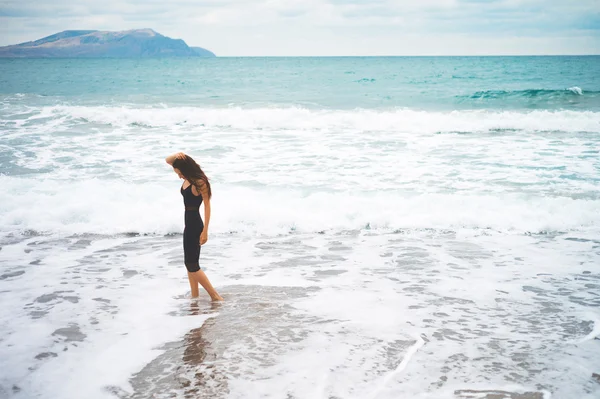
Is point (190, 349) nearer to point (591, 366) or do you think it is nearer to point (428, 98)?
point (591, 366)

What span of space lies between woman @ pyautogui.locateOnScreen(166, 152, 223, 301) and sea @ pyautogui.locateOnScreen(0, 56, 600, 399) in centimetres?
34

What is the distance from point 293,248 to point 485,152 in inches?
386

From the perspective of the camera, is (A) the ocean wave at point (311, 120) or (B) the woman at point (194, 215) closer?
(B) the woman at point (194, 215)

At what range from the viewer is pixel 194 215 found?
18.6ft

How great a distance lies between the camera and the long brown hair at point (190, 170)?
5.32 meters

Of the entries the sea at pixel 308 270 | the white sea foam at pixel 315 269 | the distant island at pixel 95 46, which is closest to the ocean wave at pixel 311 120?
the sea at pixel 308 270

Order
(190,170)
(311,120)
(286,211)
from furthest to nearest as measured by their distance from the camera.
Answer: (311,120), (286,211), (190,170)

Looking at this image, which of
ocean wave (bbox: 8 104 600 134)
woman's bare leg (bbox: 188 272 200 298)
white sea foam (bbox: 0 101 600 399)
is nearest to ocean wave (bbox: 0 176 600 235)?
white sea foam (bbox: 0 101 600 399)

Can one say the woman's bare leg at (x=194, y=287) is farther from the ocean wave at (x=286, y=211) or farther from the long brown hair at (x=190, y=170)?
the ocean wave at (x=286, y=211)

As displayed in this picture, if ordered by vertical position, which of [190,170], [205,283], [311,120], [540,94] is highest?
[540,94]

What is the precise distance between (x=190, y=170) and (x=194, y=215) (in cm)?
56

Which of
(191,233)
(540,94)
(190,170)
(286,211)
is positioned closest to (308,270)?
(191,233)

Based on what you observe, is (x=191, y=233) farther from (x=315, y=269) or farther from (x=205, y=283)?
(x=315, y=269)

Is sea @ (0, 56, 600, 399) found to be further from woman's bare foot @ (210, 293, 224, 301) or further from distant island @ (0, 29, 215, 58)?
distant island @ (0, 29, 215, 58)
